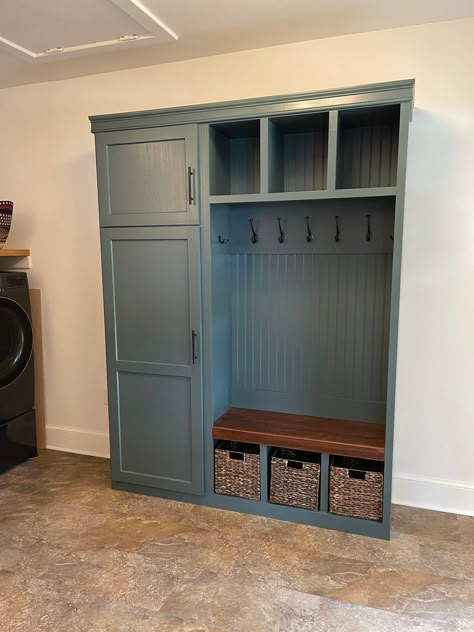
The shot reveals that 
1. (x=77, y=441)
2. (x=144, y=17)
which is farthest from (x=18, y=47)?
(x=77, y=441)

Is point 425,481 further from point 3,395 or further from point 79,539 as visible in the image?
point 3,395

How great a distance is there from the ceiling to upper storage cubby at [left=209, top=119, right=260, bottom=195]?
48 cm

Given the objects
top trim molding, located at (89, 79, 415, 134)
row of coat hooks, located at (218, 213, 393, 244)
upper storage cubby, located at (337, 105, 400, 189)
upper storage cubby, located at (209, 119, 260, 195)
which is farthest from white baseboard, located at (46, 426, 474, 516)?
top trim molding, located at (89, 79, 415, 134)

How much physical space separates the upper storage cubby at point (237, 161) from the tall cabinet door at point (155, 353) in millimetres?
413

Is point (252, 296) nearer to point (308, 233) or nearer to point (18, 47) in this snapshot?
point (308, 233)

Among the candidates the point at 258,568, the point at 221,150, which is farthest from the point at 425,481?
the point at 221,150

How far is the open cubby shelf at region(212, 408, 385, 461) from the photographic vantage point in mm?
2414

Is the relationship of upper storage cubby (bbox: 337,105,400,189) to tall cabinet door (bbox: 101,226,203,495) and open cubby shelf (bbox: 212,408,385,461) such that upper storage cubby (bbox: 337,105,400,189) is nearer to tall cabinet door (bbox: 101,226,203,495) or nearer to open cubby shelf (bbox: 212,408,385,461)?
tall cabinet door (bbox: 101,226,203,495)

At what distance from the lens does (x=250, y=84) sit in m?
2.73

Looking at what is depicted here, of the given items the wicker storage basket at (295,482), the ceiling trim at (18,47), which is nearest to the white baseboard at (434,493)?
the wicker storage basket at (295,482)

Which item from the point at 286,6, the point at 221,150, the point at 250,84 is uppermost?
the point at 286,6

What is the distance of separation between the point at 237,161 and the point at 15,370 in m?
2.00

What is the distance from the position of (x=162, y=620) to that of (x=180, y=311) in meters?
1.41

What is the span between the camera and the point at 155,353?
8.73ft
